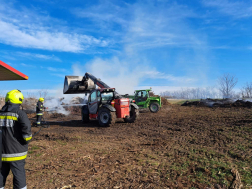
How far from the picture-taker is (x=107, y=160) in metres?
4.91

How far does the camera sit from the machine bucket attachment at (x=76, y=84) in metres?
11.8

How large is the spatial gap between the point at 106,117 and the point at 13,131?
724 centimetres

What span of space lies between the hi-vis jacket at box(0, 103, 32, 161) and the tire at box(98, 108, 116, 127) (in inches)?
268

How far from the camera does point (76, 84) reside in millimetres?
11984

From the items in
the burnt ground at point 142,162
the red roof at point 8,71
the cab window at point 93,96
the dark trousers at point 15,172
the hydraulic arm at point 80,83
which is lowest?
the burnt ground at point 142,162

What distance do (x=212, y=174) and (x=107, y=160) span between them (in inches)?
101

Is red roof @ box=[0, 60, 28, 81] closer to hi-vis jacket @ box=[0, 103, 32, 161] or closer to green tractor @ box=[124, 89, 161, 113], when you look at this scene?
hi-vis jacket @ box=[0, 103, 32, 161]

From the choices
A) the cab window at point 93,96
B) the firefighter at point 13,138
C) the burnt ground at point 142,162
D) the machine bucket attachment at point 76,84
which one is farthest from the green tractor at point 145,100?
the firefighter at point 13,138

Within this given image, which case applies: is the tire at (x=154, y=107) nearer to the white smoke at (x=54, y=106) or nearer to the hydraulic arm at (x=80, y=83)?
the hydraulic arm at (x=80, y=83)

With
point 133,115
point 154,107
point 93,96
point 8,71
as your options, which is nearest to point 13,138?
point 8,71

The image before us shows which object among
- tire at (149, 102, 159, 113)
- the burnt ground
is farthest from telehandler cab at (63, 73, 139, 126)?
tire at (149, 102, 159, 113)

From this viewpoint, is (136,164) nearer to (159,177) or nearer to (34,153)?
(159,177)

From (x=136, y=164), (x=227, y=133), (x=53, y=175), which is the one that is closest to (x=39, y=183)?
(x=53, y=175)

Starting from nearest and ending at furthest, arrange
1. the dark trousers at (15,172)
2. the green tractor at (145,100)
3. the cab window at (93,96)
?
1. the dark trousers at (15,172)
2. the cab window at (93,96)
3. the green tractor at (145,100)
